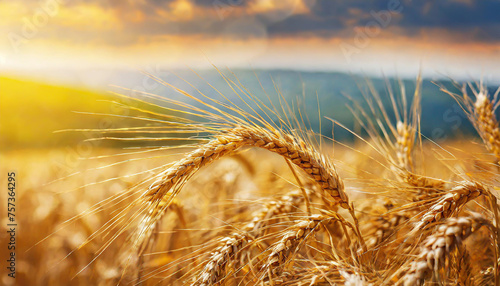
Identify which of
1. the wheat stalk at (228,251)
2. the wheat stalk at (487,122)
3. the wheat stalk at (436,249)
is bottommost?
the wheat stalk at (228,251)

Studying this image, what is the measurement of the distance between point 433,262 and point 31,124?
222 inches

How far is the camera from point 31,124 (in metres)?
5.11

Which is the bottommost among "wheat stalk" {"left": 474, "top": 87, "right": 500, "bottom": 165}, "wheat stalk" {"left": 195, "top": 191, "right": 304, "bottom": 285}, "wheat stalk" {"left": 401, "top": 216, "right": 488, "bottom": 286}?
"wheat stalk" {"left": 195, "top": 191, "right": 304, "bottom": 285}

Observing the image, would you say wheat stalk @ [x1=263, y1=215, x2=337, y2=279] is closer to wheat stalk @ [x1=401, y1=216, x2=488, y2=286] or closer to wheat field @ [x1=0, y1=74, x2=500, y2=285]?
wheat field @ [x1=0, y1=74, x2=500, y2=285]

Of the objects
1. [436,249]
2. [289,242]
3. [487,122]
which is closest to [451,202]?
[436,249]

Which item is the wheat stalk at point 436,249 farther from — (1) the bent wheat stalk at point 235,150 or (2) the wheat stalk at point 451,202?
(1) the bent wheat stalk at point 235,150

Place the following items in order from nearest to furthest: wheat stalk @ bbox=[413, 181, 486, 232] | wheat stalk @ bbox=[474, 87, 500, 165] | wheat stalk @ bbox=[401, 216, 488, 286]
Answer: wheat stalk @ bbox=[401, 216, 488, 286] → wheat stalk @ bbox=[413, 181, 486, 232] → wheat stalk @ bbox=[474, 87, 500, 165]

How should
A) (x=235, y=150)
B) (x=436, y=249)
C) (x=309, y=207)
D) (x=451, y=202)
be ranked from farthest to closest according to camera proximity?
(x=309, y=207)
(x=235, y=150)
(x=451, y=202)
(x=436, y=249)

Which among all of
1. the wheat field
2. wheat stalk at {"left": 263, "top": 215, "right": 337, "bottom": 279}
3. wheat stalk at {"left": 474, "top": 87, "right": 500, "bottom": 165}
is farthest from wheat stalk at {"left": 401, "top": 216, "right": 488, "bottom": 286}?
wheat stalk at {"left": 474, "top": 87, "right": 500, "bottom": 165}

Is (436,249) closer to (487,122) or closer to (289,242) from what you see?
(289,242)

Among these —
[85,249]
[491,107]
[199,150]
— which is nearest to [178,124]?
[199,150]

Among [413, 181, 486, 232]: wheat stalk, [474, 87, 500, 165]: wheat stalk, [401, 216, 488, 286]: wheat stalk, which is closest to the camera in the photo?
[401, 216, 488, 286]: wheat stalk

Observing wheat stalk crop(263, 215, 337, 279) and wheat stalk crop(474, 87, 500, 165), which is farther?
wheat stalk crop(474, 87, 500, 165)

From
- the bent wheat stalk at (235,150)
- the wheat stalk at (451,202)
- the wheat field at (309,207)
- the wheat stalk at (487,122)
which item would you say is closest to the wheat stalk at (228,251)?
the wheat field at (309,207)
